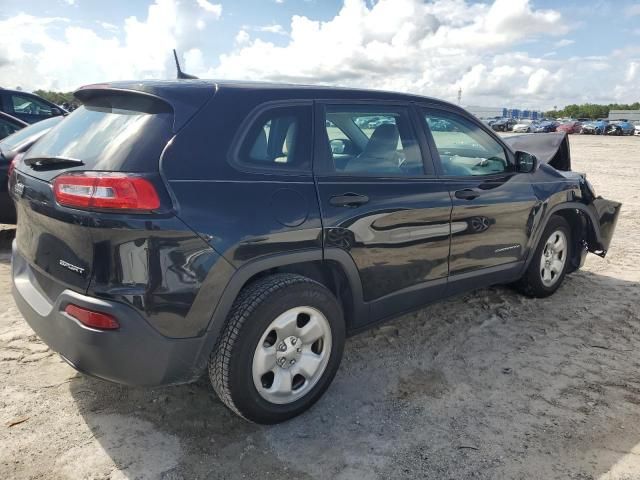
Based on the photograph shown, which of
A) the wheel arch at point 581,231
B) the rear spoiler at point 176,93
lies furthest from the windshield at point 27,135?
the wheel arch at point 581,231

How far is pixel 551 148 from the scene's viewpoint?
17.3 feet

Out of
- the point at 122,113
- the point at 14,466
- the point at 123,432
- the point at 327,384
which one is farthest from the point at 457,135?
the point at 14,466

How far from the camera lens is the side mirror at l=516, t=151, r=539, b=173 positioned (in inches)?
155

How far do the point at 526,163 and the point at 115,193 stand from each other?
3.04 meters

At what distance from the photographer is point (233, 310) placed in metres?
2.48

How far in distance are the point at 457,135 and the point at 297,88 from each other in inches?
55.2

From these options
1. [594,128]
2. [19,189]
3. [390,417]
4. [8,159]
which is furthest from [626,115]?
[19,189]

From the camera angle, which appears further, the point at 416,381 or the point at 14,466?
the point at 416,381

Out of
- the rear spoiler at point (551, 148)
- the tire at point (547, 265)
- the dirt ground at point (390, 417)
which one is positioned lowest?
the dirt ground at point (390, 417)

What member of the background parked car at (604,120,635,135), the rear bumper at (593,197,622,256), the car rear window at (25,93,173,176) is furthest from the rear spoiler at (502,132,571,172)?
the background parked car at (604,120,635,135)

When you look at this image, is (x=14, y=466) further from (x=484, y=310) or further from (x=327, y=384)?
(x=484, y=310)

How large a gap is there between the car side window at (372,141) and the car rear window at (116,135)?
0.95m

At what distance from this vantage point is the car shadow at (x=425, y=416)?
2.46 metres

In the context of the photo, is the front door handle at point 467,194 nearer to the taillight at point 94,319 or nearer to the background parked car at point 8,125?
the taillight at point 94,319
